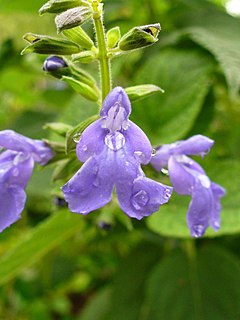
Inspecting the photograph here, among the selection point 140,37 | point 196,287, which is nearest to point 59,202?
point 140,37

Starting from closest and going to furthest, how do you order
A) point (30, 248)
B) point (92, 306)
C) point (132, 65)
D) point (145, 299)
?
point (30, 248)
point (145, 299)
point (132, 65)
point (92, 306)

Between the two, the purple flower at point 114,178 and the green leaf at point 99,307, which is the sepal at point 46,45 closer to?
the purple flower at point 114,178

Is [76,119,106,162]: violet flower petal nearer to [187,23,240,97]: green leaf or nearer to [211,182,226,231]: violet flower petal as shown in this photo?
[211,182,226,231]: violet flower petal

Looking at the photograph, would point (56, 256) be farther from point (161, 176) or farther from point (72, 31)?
point (72, 31)

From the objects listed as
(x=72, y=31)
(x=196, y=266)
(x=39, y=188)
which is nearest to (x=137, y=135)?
(x=72, y=31)

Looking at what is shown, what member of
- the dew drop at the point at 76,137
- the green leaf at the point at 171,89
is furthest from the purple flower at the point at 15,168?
the green leaf at the point at 171,89
